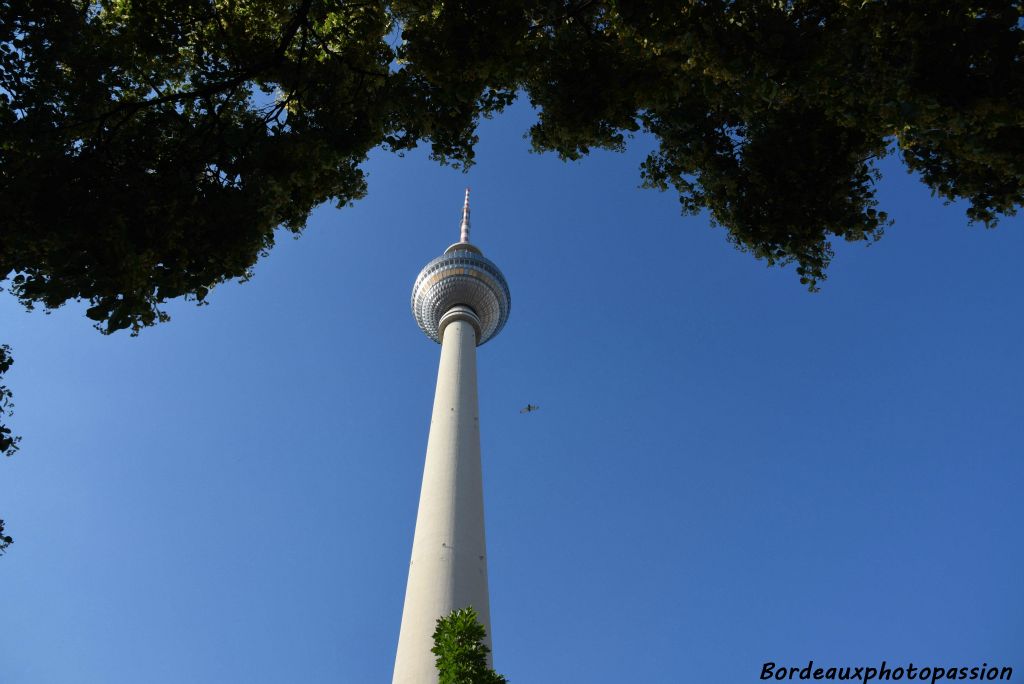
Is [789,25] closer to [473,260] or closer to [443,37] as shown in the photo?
[443,37]

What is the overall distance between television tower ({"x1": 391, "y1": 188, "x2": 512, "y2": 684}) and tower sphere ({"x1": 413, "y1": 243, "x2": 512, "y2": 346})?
77mm

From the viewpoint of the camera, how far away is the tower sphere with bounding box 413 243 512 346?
160 feet

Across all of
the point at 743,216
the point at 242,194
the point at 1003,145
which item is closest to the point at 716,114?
the point at 743,216

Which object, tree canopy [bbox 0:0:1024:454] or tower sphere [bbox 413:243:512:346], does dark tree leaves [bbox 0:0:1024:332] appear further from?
tower sphere [bbox 413:243:512:346]

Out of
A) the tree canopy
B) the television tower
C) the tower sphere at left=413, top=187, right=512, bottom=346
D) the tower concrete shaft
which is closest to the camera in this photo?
the tree canopy

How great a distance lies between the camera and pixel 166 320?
998 cm

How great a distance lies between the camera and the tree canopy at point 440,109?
9.16 m

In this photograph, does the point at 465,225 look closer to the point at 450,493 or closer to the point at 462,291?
the point at 462,291

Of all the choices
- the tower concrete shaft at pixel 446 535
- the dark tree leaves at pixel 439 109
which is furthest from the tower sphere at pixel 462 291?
the dark tree leaves at pixel 439 109

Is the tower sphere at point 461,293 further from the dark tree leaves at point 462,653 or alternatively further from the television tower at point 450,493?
the dark tree leaves at point 462,653

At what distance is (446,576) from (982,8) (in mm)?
22719

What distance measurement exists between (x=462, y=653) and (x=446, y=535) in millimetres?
17727

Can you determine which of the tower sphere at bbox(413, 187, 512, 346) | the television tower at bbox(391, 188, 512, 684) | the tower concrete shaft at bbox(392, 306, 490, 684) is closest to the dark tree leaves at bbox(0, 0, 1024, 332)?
the television tower at bbox(391, 188, 512, 684)

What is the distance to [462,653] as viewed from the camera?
1009cm
